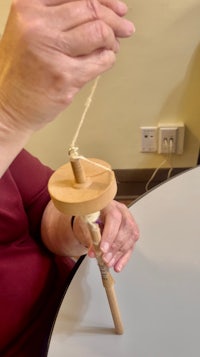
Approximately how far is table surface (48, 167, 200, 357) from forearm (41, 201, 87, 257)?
39 mm

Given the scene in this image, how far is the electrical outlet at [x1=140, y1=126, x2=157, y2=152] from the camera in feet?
5.53

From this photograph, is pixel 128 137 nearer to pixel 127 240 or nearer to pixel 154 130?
pixel 154 130

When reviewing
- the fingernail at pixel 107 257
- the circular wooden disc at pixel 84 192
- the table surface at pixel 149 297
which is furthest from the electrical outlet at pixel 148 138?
the circular wooden disc at pixel 84 192

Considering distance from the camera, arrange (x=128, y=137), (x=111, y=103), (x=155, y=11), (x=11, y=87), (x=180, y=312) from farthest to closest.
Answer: (x=128, y=137) → (x=111, y=103) → (x=155, y=11) → (x=180, y=312) → (x=11, y=87)

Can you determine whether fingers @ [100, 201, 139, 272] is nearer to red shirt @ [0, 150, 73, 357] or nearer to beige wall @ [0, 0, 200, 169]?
red shirt @ [0, 150, 73, 357]

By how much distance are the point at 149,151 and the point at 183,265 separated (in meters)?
1.04

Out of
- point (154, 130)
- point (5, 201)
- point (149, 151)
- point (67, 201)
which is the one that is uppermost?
point (67, 201)

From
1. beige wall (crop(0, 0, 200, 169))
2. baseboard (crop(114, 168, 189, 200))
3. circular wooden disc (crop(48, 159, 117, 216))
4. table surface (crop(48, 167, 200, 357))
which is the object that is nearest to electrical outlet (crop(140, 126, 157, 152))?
beige wall (crop(0, 0, 200, 169))

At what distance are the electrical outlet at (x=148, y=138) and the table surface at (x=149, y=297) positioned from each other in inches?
33.1

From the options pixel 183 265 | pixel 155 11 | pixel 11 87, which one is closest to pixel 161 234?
pixel 183 265

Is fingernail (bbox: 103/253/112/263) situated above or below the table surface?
above

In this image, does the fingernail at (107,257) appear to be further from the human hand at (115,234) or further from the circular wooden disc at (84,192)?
the circular wooden disc at (84,192)

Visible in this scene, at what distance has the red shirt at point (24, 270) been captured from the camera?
72 centimetres

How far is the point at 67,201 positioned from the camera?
0.48 m
